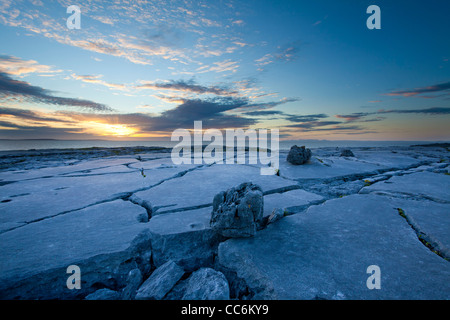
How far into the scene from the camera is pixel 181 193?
9.25 ft

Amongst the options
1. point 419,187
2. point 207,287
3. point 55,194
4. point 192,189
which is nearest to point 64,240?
point 207,287

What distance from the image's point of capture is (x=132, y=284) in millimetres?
1288

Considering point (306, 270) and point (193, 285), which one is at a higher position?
point (306, 270)

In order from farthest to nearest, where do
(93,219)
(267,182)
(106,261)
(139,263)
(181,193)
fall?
(267,182)
(181,193)
(93,219)
(139,263)
(106,261)

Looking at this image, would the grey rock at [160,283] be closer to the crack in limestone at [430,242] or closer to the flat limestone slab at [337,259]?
the flat limestone slab at [337,259]

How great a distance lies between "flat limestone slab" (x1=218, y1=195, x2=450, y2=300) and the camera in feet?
3.48

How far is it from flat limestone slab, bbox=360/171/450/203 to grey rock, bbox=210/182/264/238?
1.99 metres

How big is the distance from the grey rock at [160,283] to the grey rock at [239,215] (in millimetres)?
451

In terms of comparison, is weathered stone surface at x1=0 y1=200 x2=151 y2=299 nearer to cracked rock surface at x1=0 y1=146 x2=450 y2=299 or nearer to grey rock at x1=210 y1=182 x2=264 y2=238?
cracked rock surface at x1=0 y1=146 x2=450 y2=299

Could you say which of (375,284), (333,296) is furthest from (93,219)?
(375,284)

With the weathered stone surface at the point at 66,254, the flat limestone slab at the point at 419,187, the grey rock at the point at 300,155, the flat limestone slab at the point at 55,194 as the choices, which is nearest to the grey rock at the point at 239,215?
the weathered stone surface at the point at 66,254
